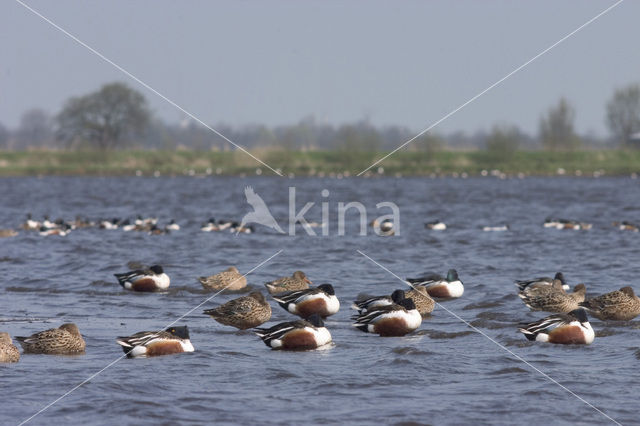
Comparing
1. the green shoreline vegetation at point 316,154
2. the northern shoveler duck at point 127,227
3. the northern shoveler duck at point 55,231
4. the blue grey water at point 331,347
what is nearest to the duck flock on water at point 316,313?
the blue grey water at point 331,347

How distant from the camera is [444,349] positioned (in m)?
12.8

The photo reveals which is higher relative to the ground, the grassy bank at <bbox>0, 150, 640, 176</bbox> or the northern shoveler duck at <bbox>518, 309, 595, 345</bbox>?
the grassy bank at <bbox>0, 150, 640, 176</bbox>

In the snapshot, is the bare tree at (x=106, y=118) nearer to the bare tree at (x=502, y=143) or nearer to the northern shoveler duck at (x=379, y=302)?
the bare tree at (x=502, y=143)

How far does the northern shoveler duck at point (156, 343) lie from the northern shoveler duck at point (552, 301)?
6526mm

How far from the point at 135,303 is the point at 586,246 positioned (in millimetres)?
16338

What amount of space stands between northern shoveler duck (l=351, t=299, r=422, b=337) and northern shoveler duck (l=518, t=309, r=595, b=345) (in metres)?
1.71

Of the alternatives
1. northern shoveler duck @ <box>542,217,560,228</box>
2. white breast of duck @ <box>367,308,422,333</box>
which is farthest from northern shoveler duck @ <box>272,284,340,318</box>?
northern shoveler duck @ <box>542,217,560,228</box>

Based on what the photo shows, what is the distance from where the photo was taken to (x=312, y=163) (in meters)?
94.2

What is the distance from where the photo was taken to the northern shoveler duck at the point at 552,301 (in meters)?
15.7

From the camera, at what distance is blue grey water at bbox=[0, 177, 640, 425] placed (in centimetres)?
952

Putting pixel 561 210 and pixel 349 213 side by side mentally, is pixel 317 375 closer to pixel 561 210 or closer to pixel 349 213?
pixel 349 213

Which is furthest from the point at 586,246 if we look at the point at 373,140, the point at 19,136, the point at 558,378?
the point at 19,136

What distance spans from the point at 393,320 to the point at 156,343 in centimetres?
361

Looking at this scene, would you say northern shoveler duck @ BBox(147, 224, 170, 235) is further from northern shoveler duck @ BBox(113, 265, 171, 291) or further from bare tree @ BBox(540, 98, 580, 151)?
bare tree @ BBox(540, 98, 580, 151)
